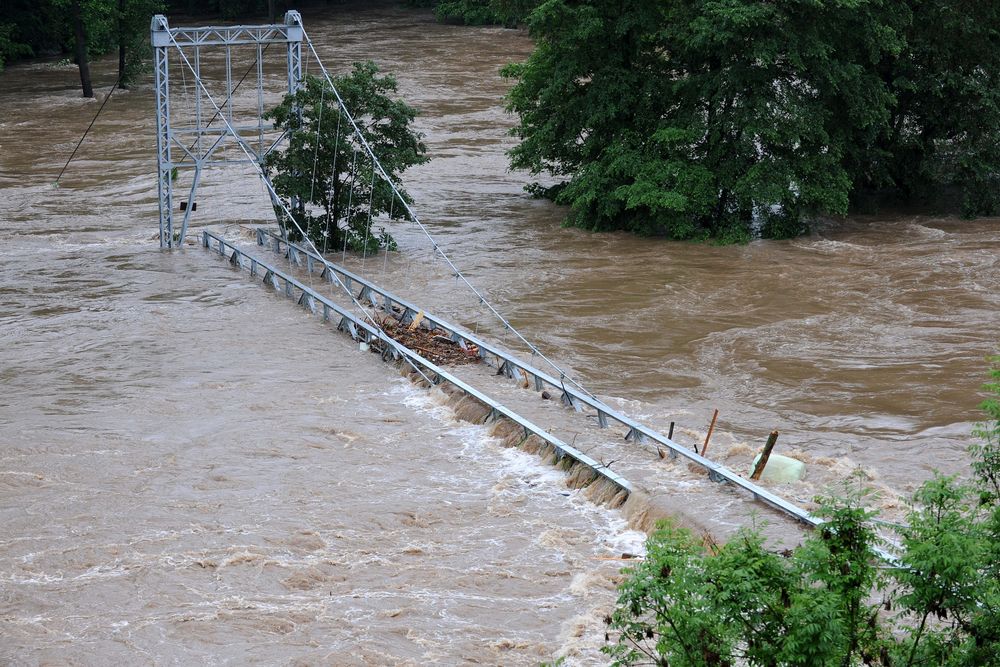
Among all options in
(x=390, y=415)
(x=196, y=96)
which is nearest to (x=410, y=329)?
(x=390, y=415)

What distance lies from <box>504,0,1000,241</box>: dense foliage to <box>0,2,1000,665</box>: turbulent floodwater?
1.35m

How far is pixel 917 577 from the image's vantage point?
24.0 feet

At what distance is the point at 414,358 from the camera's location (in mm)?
19922

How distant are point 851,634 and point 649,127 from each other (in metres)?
23.6

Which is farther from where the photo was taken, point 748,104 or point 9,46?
point 9,46

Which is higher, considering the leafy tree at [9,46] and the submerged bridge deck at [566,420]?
the leafy tree at [9,46]

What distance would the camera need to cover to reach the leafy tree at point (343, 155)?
89.8ft

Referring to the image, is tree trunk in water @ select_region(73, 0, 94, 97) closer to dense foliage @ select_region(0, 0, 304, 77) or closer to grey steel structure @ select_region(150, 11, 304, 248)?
dense foliage @ select_region(0, 0, 304, 77)

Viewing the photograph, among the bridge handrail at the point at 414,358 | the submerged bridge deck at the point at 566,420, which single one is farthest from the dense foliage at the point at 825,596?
the bridge handrail at the point at 414,358

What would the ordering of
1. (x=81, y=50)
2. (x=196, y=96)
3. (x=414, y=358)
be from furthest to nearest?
(x=81, y=50) → (x=196, y=96) → (x=414, y=358)

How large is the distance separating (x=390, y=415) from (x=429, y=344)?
2967mm

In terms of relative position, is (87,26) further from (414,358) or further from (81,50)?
(414,358)

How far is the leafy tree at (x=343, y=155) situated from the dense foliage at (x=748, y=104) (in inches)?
184

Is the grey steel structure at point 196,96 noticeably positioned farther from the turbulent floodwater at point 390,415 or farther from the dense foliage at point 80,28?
the dense foliage at point 80,28
